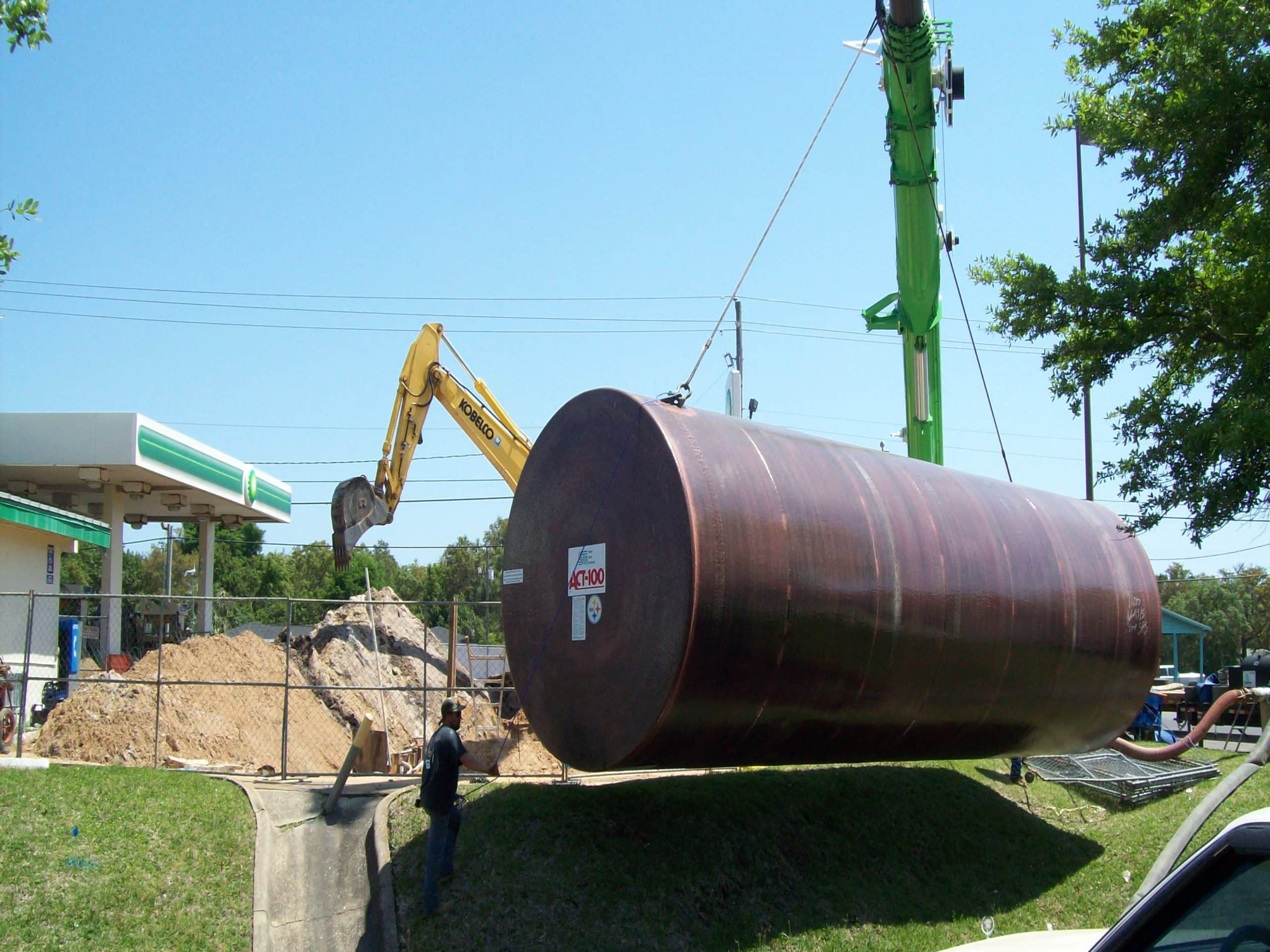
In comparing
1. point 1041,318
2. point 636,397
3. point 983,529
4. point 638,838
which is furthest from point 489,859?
point 1041,318

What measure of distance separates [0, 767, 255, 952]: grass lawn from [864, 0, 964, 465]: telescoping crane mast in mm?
10128

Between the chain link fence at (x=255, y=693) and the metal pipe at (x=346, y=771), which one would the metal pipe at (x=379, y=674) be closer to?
the chain link fence at (x=255, y=693)

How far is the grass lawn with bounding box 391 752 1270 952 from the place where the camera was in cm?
899

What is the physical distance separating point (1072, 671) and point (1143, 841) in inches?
116

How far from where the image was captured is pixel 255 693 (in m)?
19.5

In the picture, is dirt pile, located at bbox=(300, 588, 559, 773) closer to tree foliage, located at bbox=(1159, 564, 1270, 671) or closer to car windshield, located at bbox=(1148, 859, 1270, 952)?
car windshield, located at bbox=(1148, 859, 1270, 952)

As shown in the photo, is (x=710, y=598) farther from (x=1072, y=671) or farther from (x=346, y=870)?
(x=1072, y=671)

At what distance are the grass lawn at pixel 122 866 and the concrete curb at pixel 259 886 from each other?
0.05 m

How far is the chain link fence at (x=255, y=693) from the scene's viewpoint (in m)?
15.0

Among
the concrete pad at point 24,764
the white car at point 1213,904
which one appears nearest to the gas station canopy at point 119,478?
the concrete pad at point 24,764

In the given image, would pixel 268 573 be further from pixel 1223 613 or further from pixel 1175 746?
pixel 1175 746

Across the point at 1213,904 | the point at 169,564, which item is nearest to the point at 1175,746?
the point at 1213,904

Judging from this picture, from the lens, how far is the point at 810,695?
9.05 m

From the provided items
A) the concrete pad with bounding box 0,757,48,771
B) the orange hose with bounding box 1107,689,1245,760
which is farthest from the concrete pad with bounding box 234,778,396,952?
the orange hose with bounding box 1107,689,1245,760
